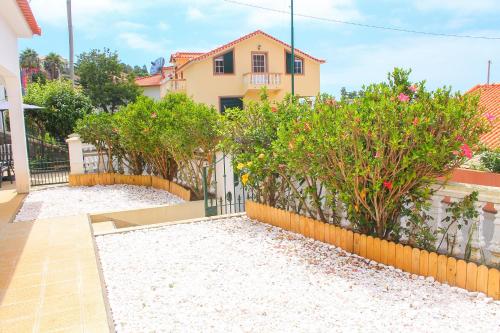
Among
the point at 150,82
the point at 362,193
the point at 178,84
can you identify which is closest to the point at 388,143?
the point at 362,193

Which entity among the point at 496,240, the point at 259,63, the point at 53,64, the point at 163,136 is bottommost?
the point at 496,240

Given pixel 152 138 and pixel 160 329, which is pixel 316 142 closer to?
pixel 160 329

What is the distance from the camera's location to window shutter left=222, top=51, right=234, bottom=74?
1184 inches

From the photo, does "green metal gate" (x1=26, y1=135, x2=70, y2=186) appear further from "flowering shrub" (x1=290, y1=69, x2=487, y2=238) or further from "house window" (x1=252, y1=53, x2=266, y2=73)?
"house window" (x1=252, y1=53, x2=266, y2=73)

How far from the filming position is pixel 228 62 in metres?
30.2

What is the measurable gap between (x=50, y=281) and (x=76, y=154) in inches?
311

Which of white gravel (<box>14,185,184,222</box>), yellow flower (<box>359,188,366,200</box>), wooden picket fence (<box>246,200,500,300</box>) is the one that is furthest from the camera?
white gravel (<box>14,185,184,222</box>)

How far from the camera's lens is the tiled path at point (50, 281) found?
3.69 meters

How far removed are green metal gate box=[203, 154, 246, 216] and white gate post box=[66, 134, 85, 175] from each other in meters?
4.66

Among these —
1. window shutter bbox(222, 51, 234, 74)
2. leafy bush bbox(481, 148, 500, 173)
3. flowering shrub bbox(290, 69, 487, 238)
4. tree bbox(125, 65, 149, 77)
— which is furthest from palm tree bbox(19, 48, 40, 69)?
flowering shrub bbox(290, 69, 487, 238)

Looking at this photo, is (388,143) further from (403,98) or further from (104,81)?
(104,81)

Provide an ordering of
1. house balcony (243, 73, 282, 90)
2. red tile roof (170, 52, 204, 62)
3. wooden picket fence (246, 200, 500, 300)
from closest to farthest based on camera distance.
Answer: wooden picket fence (246, 200, 500, 300), house balcony (243, 73, 282, 90), red tile roof (170, 52, 204, 62)

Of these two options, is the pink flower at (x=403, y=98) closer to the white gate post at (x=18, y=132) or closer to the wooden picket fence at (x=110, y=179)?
the wooden picket fence at (x=110, y=179)

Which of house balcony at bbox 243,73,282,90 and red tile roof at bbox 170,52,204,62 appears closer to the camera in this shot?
house balcony at bbox 243,73,282,90
